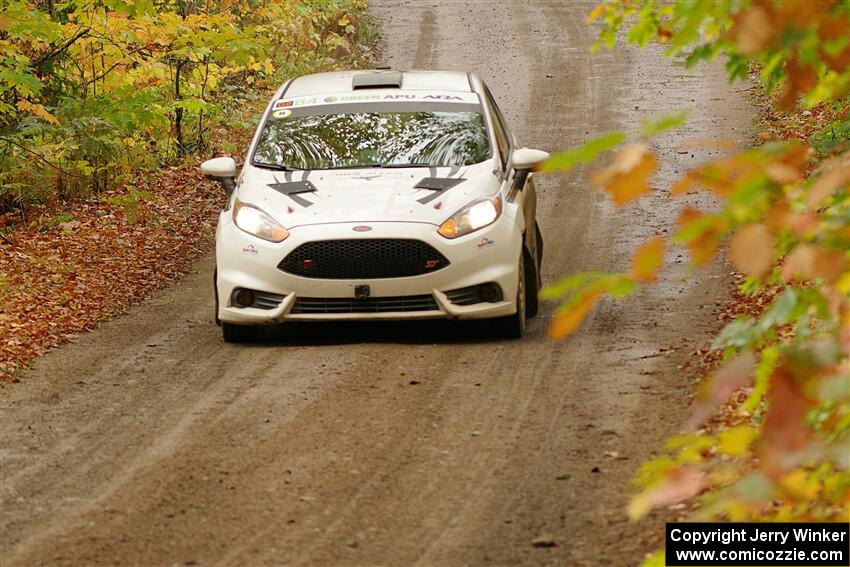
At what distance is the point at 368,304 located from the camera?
9.55 m

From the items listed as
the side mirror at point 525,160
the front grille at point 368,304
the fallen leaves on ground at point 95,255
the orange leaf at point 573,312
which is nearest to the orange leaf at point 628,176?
the orange leaf at point 573,312

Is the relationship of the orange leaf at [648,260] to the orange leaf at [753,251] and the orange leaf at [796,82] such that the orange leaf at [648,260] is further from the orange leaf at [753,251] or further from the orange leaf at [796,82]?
the orange leaf at [796,82]

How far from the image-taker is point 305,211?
9.63m

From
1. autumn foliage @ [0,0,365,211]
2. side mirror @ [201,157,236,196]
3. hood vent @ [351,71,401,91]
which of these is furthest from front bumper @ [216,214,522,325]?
autumn foliage @ [0,0,365,211]

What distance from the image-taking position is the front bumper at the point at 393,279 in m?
9.45

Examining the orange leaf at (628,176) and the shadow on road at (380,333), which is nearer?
the orange leaf at (628,176)

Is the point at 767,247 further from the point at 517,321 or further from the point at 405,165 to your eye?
the point at 405,165

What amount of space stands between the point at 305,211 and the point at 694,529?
5.35m

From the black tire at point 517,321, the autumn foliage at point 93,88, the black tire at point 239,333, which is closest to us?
the black tire at point 517,321

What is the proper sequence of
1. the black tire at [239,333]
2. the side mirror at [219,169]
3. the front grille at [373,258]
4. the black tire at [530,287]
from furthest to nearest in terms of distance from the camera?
the black tire at [530,287]
the side mirror at [219,169]
the black tire at [239,333]
the front grille at [373,258]

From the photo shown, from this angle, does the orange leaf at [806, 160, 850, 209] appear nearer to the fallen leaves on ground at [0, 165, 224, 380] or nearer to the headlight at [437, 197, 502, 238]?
the headlight at [437, 197, 502, 238]

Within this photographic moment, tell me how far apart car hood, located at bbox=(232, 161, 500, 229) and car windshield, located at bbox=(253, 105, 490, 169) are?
0.16 metres

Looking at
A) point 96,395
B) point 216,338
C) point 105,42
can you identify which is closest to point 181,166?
point 105,42

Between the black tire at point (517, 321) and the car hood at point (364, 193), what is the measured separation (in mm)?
718
